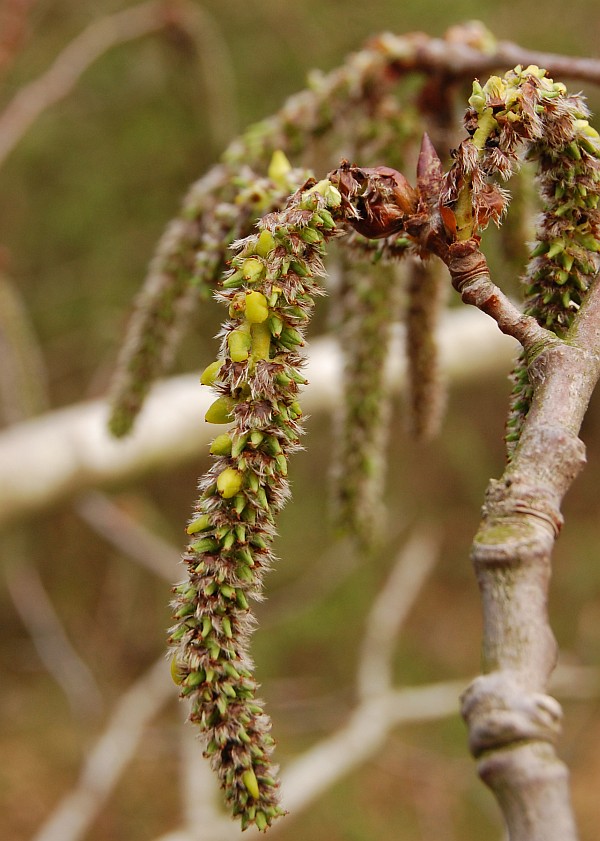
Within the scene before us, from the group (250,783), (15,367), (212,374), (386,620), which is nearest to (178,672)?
(250,783)

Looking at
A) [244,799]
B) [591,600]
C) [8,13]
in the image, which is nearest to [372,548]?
[244,799]

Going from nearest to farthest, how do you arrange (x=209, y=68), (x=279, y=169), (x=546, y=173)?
(x=546, y=173), (x=279, y=169), (x=209, y=68)

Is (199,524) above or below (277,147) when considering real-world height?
below

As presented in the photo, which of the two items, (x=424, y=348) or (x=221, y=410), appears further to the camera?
(x=424, y=348)

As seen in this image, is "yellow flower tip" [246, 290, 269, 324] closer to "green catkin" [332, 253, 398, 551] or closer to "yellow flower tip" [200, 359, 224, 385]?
"yellow flower tip" [200, 359, 224, 385]

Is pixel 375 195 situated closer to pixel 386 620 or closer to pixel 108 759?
pixel 108 759

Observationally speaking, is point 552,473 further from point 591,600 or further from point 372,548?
point 591,600
